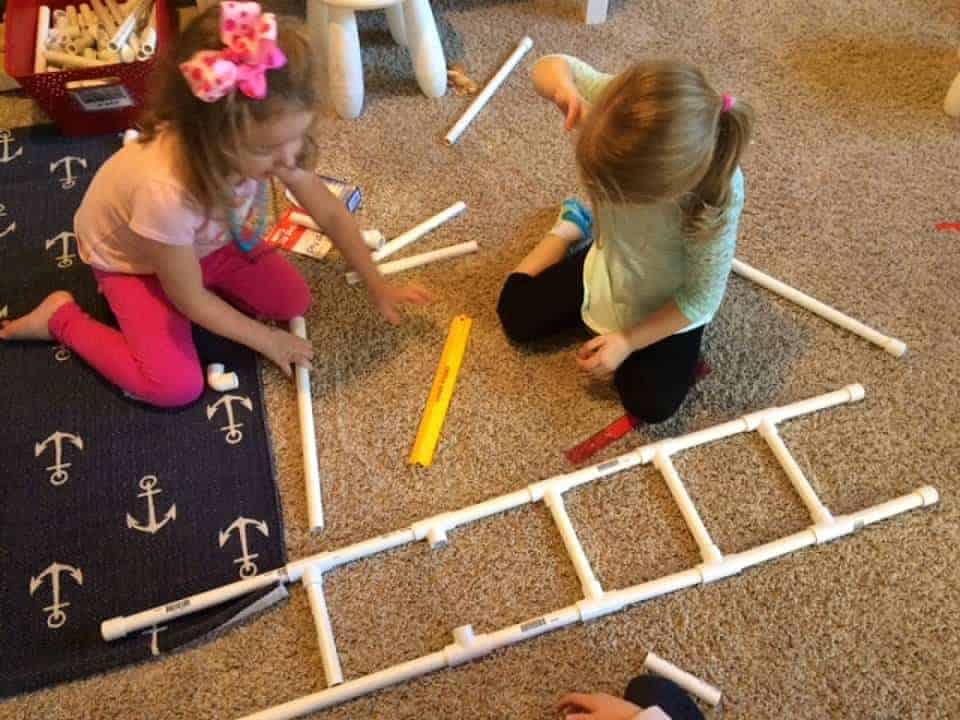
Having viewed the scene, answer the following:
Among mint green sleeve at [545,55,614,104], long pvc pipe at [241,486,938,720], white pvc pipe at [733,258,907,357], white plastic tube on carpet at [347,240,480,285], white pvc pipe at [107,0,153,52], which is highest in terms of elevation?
mint green sleeve at [545,55,614,104]

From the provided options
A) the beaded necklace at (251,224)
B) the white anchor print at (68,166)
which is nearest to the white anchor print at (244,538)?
the beaded necklace at (251,224)

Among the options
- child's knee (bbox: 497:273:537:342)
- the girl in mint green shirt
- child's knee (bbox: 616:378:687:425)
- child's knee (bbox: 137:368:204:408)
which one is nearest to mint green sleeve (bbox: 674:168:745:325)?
the girl in mint green shirt

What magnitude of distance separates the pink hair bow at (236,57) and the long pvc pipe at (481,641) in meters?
0.65

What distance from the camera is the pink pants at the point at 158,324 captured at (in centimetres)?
112

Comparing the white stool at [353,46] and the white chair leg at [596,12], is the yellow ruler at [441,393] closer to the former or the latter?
the white stool at [353,46]

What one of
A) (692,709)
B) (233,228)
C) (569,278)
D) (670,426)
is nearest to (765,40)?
(569,278)

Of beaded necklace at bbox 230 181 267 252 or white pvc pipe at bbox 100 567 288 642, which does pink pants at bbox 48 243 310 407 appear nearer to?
beaded necklace at bbox 230 181 267 252

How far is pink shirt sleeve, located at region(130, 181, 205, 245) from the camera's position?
923mm

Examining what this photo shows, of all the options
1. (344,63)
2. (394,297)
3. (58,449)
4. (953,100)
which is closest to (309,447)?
(394,297)

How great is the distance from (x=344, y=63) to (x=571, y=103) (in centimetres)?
56

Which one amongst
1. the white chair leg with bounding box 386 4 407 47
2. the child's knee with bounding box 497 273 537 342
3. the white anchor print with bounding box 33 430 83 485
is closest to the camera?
the white anchor print with bounding box 33 430 83 485

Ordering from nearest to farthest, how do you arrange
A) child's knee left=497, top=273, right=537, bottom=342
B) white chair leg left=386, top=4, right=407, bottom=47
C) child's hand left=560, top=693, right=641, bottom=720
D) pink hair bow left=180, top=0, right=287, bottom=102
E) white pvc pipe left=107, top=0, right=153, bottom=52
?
pink hair bow left=180, top=0, right=287, bottom=102 → child's hand left=560, top=693, right=641, bottom=720 → child's knee left=497, top=273, right=537, bottom=342 → white pvc pipe left=107, top=0, right=153, bottom=52 → white chair leg left=386, top=4, right=407, bottom=47

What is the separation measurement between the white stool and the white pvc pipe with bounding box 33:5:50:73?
47 cm

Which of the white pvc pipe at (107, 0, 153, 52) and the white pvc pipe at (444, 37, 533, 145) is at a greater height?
the white pvc pipe at (107, 0, 153, 52)
